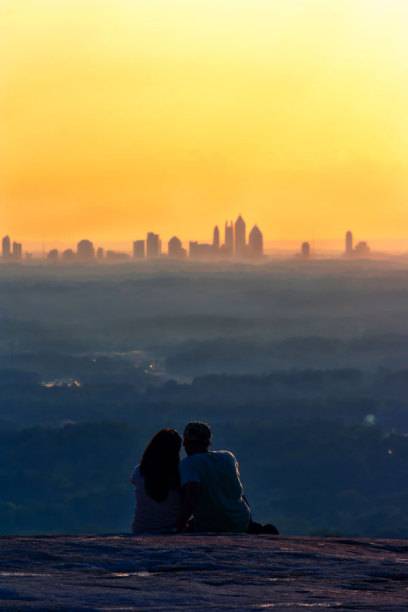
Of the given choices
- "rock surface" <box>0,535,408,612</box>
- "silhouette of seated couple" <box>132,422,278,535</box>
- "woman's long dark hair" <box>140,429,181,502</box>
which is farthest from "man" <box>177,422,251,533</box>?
"rock surface" <box>0,535,408,612</box>

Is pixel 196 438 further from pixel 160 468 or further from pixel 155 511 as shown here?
pixel 155 511

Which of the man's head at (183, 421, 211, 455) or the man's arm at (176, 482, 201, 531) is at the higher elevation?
the man's head at (183, 421, 211, 455)

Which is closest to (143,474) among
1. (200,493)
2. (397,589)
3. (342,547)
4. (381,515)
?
(200,493)

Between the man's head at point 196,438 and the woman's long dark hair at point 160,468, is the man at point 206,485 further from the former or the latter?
the woman's long dark hair at point 160,468

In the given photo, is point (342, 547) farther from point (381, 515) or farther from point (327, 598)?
point (381, 515)

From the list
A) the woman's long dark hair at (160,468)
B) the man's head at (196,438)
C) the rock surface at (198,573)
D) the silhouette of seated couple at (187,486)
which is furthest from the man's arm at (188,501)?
the rock surface at (198,573)

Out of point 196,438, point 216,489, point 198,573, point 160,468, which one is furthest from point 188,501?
point 198,573

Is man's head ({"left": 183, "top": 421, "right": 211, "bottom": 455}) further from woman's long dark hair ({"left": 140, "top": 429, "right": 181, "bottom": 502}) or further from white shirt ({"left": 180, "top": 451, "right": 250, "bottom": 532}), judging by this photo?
woman's long dark hair ({"left": 140, "top": 429, "right": 181, "bottom": 502})
